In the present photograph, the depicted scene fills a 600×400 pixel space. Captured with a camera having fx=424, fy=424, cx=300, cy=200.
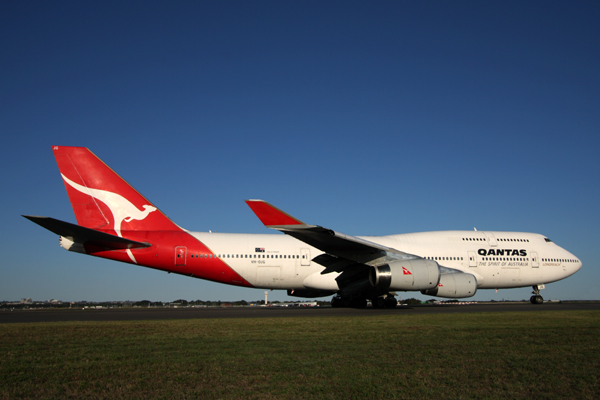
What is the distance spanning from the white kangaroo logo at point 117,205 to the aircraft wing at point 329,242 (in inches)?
256

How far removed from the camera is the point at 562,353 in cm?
605

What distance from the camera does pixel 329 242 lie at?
1566cm

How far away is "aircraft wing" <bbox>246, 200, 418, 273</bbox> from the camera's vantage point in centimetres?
1409

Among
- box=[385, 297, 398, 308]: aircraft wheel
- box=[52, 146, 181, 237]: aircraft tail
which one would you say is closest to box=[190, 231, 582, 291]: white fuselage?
box=[385, 297, 398, 308]: aircraft wheel

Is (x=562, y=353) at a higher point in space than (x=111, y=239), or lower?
lower

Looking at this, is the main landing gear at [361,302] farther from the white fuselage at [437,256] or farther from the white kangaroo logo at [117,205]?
the white kangaroo logo at [117,205]

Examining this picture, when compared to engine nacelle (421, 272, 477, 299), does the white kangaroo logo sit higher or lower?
higher

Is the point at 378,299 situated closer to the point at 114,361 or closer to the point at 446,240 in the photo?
the point at 446,240

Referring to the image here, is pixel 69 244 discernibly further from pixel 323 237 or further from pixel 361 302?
pixel 361 302

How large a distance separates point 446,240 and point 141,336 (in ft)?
55.6

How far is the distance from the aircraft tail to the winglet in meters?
6.40

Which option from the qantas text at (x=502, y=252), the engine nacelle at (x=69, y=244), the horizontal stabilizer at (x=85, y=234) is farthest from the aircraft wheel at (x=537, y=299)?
the engine nacelle at (x=69, y=244)

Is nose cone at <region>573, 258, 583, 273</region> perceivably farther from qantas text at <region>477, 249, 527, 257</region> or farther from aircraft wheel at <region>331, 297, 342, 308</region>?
aircraft wheel at <region>331, 297, 342, 308</region>

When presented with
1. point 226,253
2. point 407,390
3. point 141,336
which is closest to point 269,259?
point 226,253
